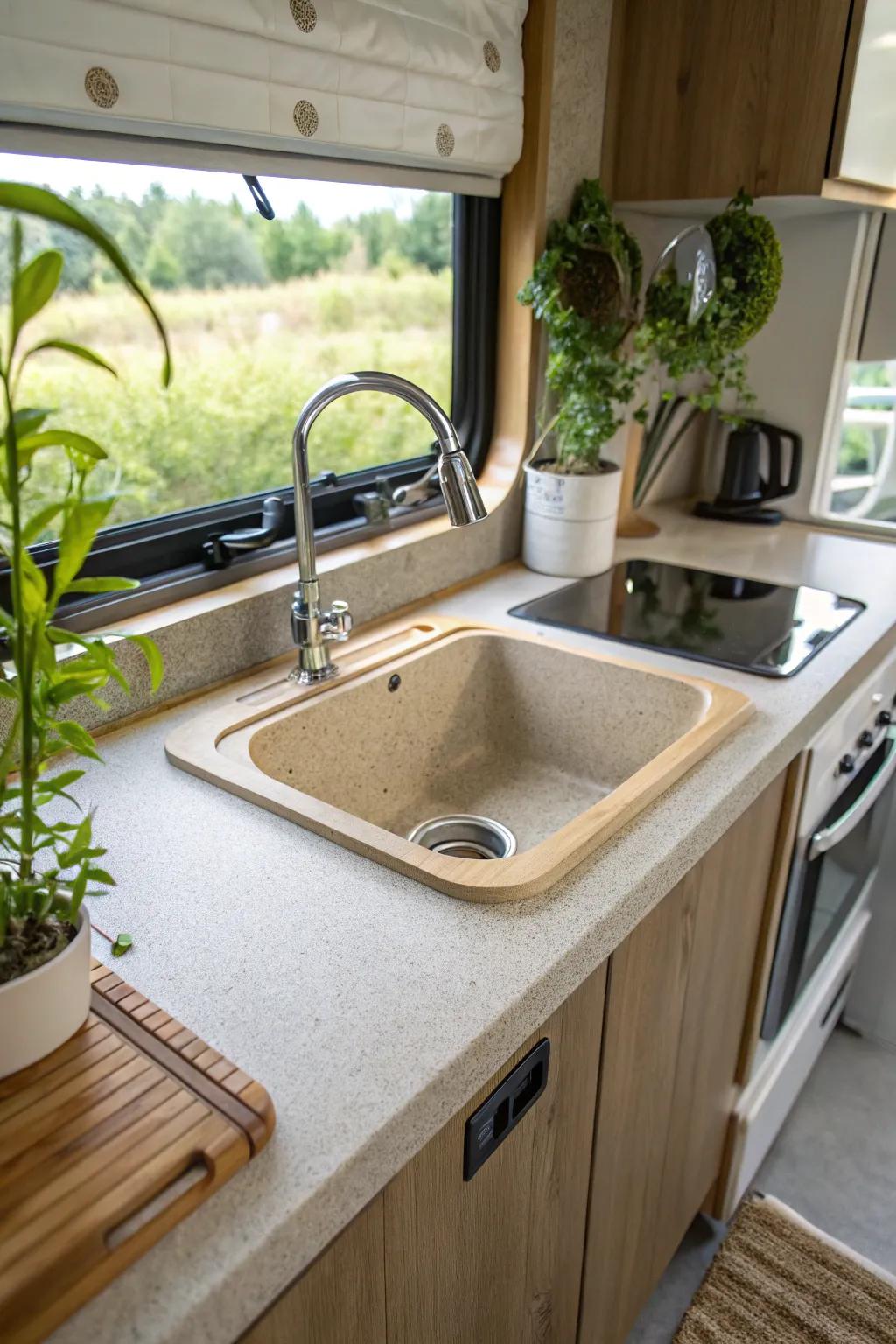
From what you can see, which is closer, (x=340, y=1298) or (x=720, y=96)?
(x=340, y=1298)

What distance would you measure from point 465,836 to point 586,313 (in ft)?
2.82

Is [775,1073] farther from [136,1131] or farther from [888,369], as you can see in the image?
[888,369]

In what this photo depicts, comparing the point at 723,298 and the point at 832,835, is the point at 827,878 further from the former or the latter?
the point at 723,298

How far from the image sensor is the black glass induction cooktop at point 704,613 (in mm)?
1306

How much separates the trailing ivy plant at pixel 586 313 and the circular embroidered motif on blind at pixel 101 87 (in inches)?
26.4

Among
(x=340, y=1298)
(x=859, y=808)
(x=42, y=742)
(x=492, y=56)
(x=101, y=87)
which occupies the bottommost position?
(x=859, y=808)

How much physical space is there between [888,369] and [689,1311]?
1772mm

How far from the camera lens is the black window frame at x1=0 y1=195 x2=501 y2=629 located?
1.14 m

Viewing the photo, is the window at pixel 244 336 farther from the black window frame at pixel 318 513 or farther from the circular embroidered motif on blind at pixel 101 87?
the circular embroidered motif on blind at pixel 101 87

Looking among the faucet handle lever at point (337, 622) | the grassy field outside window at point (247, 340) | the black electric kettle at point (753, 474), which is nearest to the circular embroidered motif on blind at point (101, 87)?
the grassy field outside window at point (247, 340)

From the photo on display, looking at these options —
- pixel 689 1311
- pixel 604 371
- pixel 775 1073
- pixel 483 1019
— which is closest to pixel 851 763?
pixel 775 1073

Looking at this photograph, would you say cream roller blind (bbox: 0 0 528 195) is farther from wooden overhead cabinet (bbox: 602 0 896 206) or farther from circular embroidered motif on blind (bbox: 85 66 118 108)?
wooden overhead cabinet (bbox: 602 0 896 206)

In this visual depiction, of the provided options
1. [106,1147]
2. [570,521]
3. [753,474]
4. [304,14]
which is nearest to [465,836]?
[570,521]

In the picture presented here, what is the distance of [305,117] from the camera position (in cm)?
108
